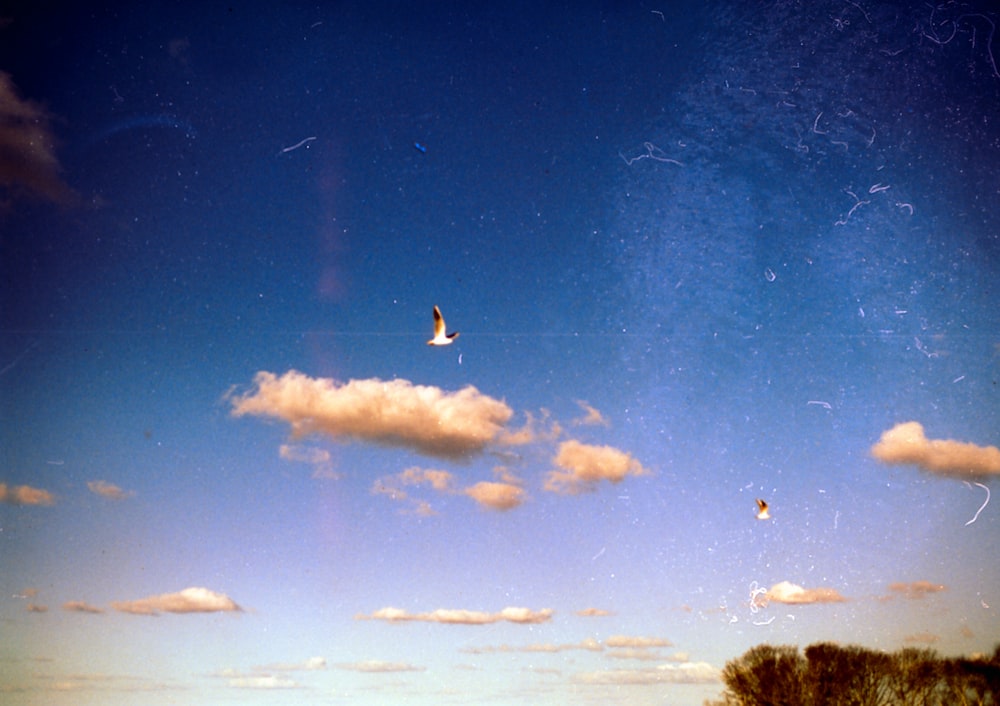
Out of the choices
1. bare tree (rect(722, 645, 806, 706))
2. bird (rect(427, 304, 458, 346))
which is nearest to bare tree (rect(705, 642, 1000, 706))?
bare tree (rect(722, 645, 806, 706))

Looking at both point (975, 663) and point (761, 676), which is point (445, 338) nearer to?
point (761, 676)

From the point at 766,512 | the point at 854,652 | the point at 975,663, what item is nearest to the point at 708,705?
the point at 854,652

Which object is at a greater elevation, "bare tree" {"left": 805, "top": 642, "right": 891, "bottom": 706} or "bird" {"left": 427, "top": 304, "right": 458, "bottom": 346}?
"bird" {"left": 427, "top": 304, "right": 458, "bottom": 346}

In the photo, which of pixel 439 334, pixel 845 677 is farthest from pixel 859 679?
pixel 439 334

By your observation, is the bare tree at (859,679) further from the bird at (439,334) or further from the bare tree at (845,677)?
the bird at (439,334)

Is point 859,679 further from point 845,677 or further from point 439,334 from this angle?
point 439,334

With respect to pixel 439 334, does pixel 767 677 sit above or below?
below

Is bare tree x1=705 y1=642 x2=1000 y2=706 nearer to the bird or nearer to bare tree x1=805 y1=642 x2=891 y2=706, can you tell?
bare tree x1=805 y1=642 x2=891 y2=706

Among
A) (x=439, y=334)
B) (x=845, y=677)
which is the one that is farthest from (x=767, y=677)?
(x=439, y=334)

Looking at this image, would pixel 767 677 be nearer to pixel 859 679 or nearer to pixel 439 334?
pixel 859 679

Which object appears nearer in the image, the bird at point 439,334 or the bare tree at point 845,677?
the bird at point 439,334

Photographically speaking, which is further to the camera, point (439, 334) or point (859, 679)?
point (859, 679)

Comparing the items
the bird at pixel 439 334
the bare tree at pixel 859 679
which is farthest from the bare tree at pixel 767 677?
the bird at pixel 439 334

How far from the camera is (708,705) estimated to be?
44.5 m
